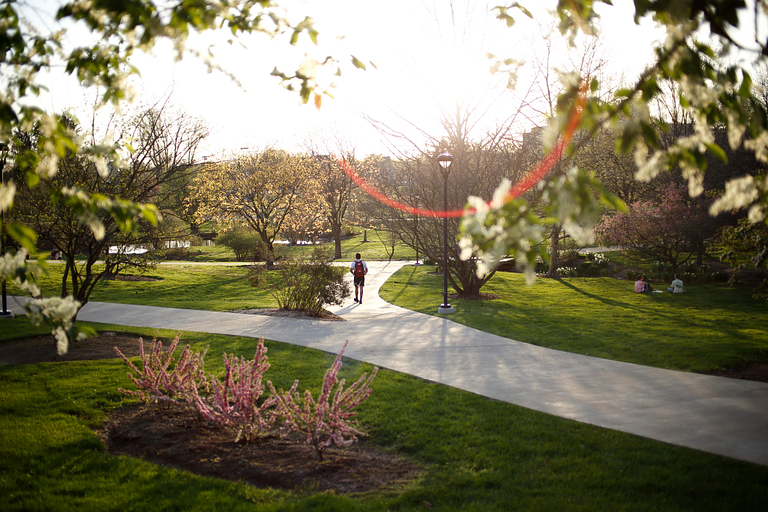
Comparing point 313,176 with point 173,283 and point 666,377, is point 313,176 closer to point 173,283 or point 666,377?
point 173,283

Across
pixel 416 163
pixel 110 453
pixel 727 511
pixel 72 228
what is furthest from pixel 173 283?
pixel 727 511

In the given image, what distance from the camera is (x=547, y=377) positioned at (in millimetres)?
6828

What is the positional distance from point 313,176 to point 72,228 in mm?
26132

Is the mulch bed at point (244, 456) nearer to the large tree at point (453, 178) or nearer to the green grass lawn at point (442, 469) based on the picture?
the green grass lawn at point (442, 469)

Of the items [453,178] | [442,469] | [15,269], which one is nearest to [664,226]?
[453,178]

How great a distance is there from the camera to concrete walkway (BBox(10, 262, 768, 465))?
4934 mm

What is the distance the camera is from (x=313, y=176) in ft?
111

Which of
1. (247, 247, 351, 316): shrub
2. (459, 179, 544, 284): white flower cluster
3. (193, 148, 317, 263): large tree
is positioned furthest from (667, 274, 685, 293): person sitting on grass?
(193, 148, 317, 263): large tree

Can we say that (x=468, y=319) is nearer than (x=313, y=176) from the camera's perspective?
Yes

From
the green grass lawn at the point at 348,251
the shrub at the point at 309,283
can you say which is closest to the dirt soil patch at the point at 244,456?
the shrub at the point at 309,283

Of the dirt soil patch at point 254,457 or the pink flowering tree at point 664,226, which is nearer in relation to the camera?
the dirt soil patch at point 254,457

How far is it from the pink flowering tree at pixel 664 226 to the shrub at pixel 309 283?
43.8ft

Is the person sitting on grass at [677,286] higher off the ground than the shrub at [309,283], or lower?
lower

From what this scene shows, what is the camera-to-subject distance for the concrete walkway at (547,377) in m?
4.93
